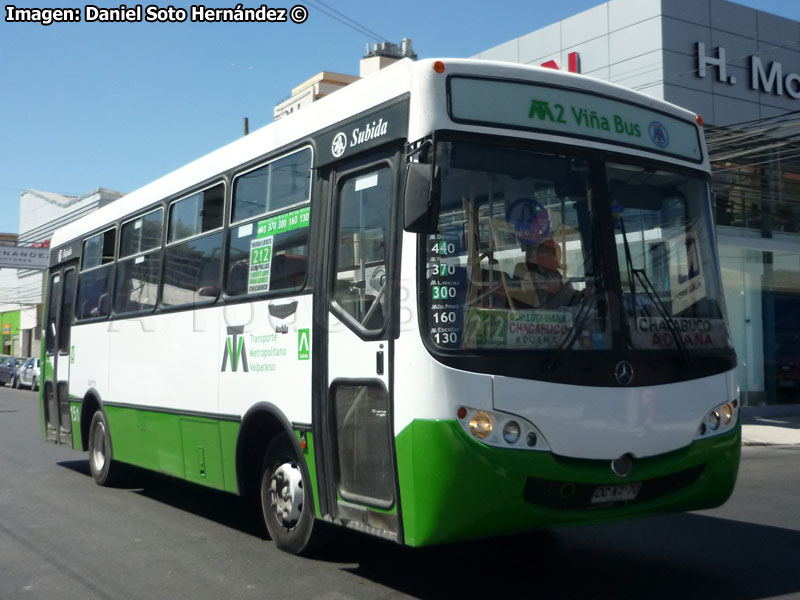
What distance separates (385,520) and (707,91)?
1631cm

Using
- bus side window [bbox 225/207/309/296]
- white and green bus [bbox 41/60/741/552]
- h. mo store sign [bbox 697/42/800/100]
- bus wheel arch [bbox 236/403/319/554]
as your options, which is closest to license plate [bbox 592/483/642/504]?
white and green bus [bbox 41/60/741/552]

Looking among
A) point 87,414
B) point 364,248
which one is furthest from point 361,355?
point 87,414

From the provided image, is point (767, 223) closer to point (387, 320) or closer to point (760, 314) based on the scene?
point (760, 314)

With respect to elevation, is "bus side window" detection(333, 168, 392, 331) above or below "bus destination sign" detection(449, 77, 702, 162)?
below

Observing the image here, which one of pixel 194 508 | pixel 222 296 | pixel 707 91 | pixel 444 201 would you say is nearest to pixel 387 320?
pixel 444 201

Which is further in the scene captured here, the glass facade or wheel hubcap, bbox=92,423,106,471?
the glass facade

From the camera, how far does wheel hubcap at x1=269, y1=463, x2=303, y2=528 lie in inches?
261

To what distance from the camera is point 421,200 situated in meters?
5.07

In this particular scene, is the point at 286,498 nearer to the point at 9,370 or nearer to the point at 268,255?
the point at 268,255

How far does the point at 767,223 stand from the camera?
20812mm

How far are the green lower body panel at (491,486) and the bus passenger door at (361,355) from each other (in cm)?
25

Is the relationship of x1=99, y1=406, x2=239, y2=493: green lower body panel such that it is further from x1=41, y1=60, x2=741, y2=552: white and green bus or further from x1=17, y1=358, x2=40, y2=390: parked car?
x1=17, y1=358, x2=40, y2=390: parked car

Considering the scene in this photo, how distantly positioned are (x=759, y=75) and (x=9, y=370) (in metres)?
33.2

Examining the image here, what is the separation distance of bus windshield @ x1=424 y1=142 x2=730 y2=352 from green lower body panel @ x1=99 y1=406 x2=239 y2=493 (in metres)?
2.84
